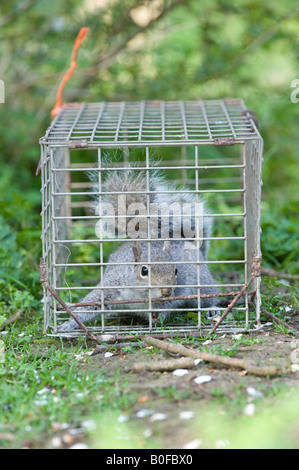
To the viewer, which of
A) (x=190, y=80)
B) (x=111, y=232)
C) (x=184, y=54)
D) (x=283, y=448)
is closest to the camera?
(x=283, y=448)

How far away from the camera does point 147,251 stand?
9.88ft

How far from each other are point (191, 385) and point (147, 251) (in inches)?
36.9

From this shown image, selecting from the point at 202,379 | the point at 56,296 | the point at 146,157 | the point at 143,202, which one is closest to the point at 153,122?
the point at 143,202

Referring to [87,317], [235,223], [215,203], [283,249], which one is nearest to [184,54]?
[215,203]

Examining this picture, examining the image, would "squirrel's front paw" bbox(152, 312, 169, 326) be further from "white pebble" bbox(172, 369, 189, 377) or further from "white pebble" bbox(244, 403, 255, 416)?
"white pebble" bbox(244, 403, 255, 416)

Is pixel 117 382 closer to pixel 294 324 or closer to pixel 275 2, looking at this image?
pixel 294 324

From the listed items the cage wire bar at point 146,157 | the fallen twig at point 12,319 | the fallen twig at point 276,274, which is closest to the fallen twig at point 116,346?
the cage wire bar at point 146,157

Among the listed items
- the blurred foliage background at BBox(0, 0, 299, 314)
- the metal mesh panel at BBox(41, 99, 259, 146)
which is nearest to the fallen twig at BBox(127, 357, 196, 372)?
the metal mesh panel at BBox(41, 99, 259, 146)

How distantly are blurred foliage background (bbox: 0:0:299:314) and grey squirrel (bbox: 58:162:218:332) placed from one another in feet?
3.74

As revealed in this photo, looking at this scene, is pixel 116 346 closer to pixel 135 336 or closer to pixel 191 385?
pixel 135 336

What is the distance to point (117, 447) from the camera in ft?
6.11

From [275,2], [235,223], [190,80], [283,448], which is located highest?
[275,2]

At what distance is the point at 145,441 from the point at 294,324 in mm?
1323

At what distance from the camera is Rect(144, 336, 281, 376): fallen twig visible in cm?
228
